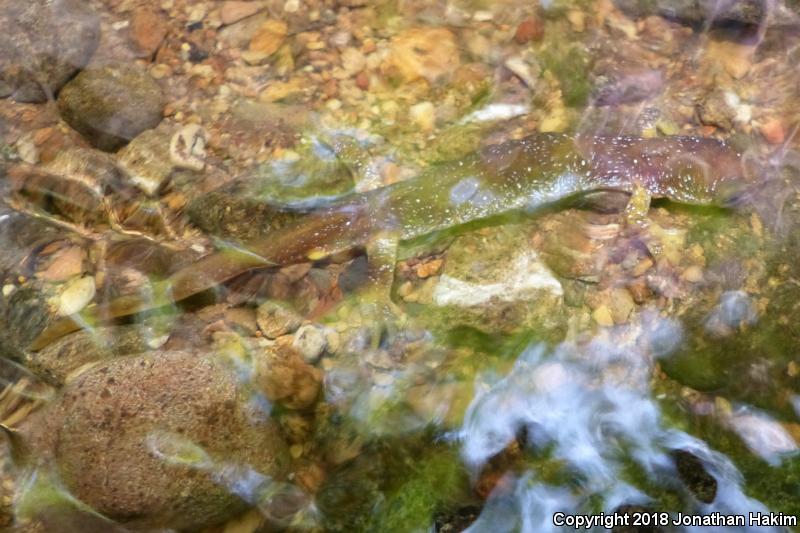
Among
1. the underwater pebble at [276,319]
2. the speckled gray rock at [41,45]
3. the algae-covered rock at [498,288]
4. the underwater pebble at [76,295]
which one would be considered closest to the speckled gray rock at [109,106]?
the speckled gray rock at [41,45]

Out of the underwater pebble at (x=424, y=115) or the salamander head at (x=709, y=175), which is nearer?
the salamander head at (x=709, y=175)

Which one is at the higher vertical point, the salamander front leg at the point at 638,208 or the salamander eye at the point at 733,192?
the salamander eye at the point at 733,192

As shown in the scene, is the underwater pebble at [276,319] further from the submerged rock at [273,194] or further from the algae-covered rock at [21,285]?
the algae-covered rock at [21,285]

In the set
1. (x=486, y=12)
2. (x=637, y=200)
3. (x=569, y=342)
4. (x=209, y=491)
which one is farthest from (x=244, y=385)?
(x=486, y=12)

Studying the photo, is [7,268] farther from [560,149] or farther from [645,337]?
[645,337]

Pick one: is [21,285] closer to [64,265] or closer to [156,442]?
[64,265]
